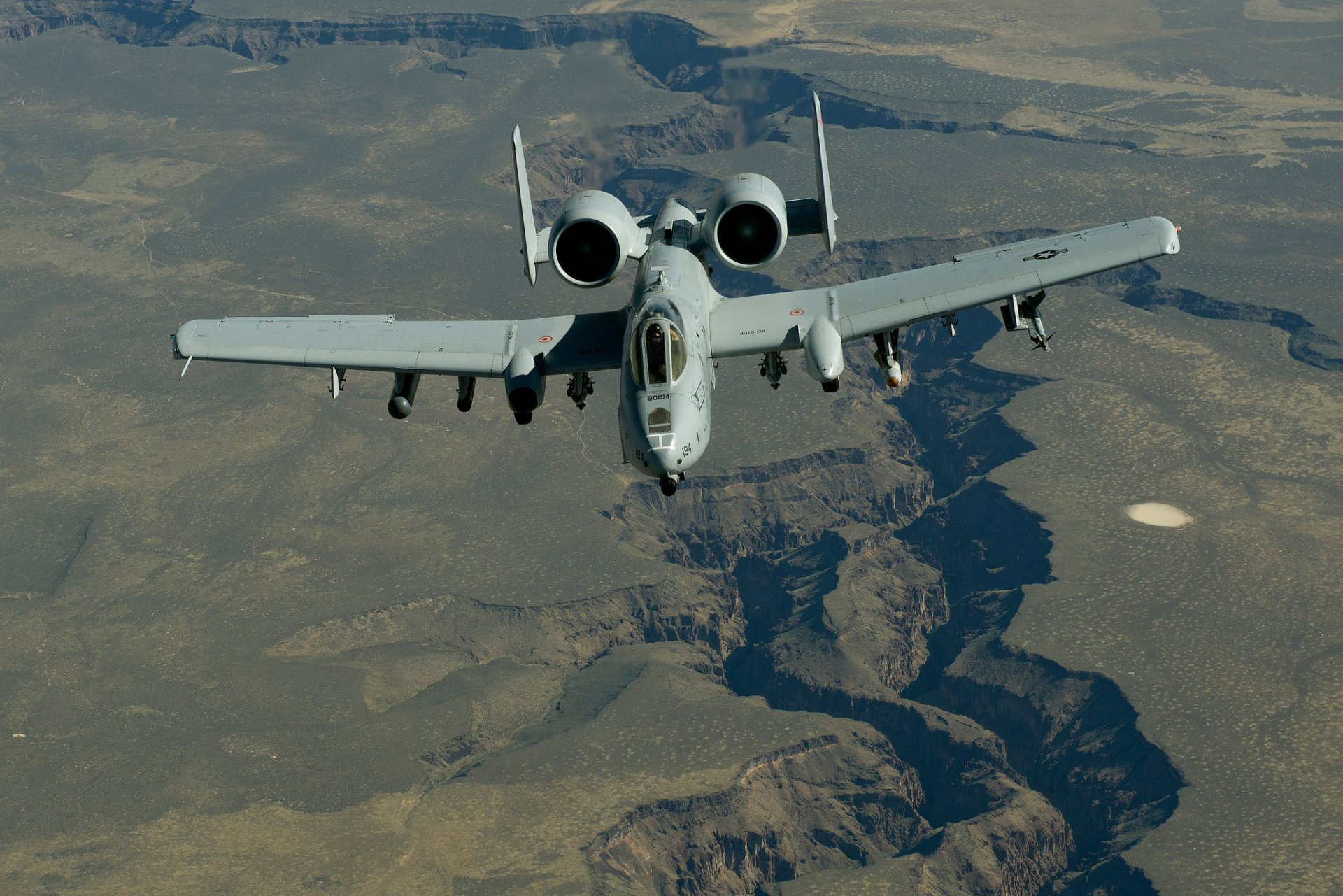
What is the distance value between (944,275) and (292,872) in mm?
120922

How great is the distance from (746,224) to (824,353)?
8.01 metres

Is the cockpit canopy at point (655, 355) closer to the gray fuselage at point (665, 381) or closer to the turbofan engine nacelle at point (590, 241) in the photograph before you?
the gray fuselage at point (665, 381)

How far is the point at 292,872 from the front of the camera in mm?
165875

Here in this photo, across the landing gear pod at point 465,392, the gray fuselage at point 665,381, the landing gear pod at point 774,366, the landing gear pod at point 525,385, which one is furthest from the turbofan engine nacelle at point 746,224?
the landing gear pod at point 465,392

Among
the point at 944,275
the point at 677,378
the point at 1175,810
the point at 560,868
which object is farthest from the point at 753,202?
the point at 1175,810

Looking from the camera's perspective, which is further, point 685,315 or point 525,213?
point 525,213

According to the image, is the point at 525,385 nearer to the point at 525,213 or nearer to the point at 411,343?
the point at 411,343

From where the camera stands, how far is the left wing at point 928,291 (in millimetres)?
62688

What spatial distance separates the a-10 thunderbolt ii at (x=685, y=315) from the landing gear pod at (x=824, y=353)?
6 centimetres

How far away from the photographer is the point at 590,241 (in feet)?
212

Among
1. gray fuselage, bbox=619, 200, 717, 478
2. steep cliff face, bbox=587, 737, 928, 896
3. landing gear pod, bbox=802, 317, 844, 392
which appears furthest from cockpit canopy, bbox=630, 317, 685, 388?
steep cliff face, bbox=587, 737, 928, 896

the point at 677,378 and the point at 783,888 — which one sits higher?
the point at 677,378

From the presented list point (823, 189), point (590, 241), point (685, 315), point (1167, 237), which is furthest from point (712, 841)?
point (685, 315)

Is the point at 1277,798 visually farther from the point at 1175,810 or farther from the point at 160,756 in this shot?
the point at 160,756
